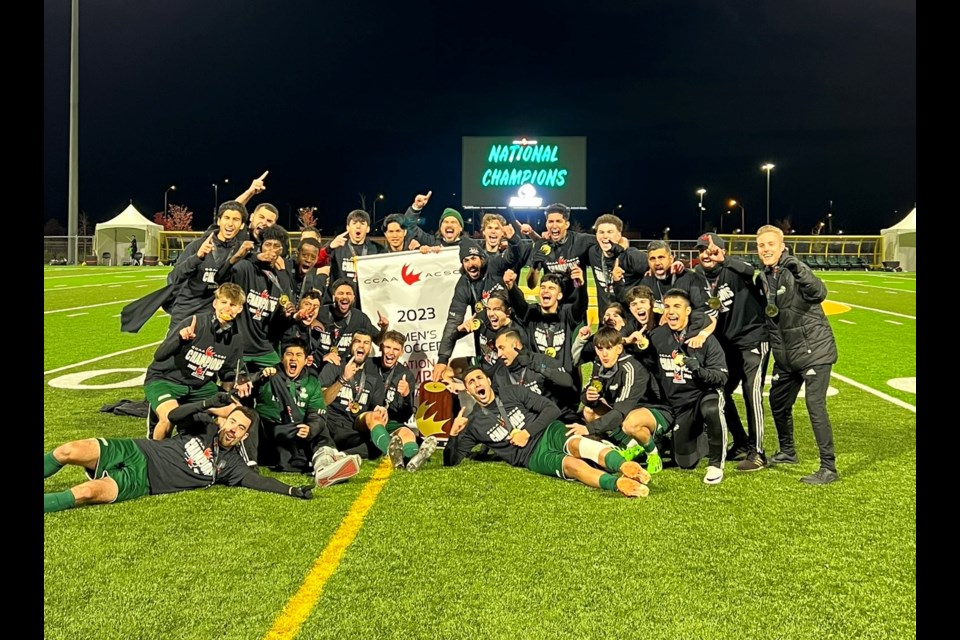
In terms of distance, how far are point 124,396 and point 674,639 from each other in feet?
26.3

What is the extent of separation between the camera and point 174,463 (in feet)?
17.2

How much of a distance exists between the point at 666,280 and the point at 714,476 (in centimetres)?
197

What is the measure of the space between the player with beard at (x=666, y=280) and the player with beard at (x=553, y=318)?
74 centimetres

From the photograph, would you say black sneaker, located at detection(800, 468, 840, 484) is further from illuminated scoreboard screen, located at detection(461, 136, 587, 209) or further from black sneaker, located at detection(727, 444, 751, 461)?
illuminated scoreboard screen, located at detection(461, 136, 587, 209)

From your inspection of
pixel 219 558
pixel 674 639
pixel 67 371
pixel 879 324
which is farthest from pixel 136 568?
pixel 879 324

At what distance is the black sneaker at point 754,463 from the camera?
6.02 meters

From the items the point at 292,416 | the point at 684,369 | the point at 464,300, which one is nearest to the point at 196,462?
the point at 292,416

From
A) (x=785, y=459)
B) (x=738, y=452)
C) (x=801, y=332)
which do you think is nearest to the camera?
(x=801, y=332)

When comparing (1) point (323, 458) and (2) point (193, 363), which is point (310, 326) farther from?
→ (1) point (323, 458)

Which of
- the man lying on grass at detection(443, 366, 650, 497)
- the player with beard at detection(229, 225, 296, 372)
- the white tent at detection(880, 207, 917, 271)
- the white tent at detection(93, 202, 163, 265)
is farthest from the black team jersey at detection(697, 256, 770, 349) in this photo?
the white tent at detection(880, 207, 917, 271)

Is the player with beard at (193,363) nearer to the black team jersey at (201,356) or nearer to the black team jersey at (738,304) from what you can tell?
the black team jersey at (201,356)

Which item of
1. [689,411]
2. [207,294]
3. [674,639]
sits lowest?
[674,639]

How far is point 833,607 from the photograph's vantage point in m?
3.65
